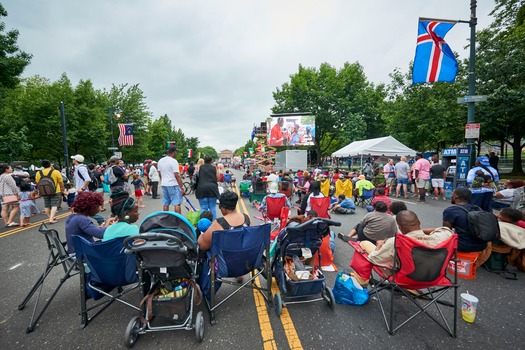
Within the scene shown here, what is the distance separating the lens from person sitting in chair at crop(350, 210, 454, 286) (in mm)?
2594

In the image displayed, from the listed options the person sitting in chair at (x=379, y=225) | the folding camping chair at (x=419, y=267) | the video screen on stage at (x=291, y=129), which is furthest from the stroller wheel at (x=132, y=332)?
the video screen on stage at (x=291, y=129)

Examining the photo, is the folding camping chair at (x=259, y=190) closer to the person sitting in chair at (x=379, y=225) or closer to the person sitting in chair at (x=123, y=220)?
the person sitting in chair at (x=379, y=225)

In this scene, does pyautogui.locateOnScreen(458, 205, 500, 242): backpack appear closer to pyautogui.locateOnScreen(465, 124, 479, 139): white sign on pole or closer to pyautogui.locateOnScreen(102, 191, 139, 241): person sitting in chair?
pyautogui.locateOnScreen(102, 191, 139, 241): person sitting in chair

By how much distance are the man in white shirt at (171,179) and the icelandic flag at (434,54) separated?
319 inches

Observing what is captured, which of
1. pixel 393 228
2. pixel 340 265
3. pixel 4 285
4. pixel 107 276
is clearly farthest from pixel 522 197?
pixel 4 285

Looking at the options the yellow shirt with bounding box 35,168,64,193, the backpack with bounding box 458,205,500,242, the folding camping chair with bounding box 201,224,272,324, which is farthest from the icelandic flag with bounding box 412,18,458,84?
the yellow shirt with bounding box 35,168,64,193

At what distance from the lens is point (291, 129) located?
86.2ft

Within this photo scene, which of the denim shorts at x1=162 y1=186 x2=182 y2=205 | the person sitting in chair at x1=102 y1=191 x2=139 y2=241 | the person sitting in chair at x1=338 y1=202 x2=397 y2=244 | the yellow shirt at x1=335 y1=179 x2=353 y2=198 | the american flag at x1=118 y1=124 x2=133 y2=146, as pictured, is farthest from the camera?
the american flag at x1=118 y1=124 x2=133 y2=146

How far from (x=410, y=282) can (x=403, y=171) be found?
9.34m

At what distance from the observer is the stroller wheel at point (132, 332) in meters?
2.13

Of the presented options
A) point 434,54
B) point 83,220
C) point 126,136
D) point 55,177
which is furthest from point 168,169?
point 126,136

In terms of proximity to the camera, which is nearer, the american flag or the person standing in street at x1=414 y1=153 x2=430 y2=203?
the person standing in street at x1=414 y1=153 x2=430 y2=203

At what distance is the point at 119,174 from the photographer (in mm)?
7648

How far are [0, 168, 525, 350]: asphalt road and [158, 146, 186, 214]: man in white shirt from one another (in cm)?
318
